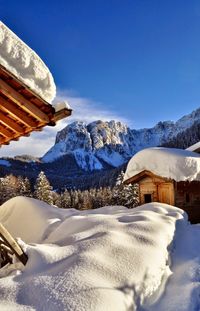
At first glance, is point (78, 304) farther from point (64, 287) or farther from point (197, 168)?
point (197, 168)

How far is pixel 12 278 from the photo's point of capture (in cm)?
484

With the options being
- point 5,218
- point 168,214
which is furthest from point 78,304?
point 168,214

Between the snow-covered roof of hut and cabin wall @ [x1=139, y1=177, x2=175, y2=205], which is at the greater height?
the snow-covered roof of hut

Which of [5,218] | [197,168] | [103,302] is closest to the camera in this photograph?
[103,302]

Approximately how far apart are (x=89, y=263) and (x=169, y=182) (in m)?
9.87

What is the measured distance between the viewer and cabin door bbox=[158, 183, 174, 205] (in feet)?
47.9

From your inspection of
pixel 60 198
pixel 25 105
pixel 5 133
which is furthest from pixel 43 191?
pixel 25 105

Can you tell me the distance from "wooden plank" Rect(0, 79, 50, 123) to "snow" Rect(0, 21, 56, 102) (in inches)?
12.9

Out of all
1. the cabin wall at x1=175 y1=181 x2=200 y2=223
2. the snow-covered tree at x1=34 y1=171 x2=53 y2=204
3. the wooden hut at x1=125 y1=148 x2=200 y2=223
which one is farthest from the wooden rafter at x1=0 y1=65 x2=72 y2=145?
the snow-covered tree at x1=34 y1=171 x2=53 y2=204

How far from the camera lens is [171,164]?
1418cm

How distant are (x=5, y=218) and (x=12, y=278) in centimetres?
410

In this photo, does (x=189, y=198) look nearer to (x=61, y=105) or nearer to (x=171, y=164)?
(x=171, y=164)

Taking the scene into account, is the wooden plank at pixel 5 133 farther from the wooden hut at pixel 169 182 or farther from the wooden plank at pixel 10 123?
the wooden hut at pixel 169 182

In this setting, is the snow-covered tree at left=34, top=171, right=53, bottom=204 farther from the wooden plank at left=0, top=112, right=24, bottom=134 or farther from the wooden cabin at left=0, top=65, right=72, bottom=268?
the wooden cabin at left=0, top=65, right=72, bottom=268
